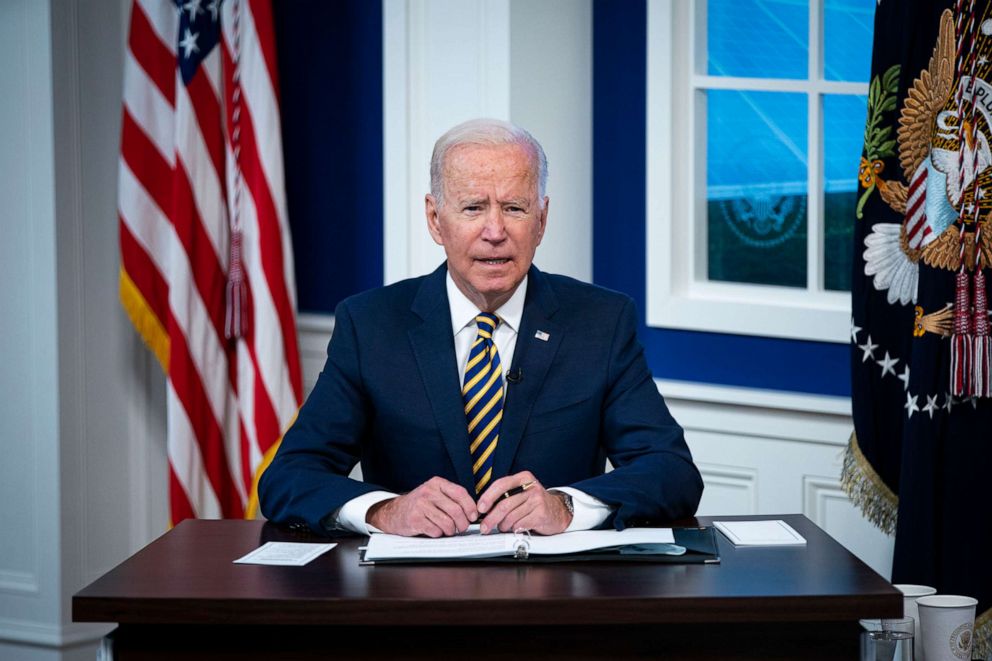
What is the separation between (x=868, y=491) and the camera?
306cm

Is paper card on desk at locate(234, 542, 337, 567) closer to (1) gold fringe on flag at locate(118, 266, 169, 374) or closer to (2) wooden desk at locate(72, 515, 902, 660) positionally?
(2) wooden desk at locate(72, 515, 902, 660)

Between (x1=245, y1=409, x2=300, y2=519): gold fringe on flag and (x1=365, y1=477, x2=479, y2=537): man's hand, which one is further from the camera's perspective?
(x1=245, y1=409, x2=300, y2=519): gold fringe on flag

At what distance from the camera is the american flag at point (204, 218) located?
4.15 metres

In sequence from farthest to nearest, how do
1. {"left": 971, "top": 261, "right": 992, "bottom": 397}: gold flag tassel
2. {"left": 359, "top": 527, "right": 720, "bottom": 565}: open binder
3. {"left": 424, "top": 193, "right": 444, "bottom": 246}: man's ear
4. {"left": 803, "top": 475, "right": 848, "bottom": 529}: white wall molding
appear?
{"left": 803, "top": 475, "right": 848, "bottom": 529}: white wall molding → {"left": 971, "top": 261, "right": 992, "bottom": 397}: gold flag tassel → {"left": 424, "top": 193, "right": 444, "bottom": 246}: man's ear → {"left": 359, "top": 527, "right": 720, "bottom": 565}: open binder

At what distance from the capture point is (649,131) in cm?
388

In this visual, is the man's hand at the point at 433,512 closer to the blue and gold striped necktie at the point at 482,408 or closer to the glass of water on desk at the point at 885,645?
the blue and gold striped necktie at the point at 482,408

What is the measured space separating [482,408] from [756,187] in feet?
5.63

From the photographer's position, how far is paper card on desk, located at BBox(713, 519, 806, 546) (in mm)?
2059

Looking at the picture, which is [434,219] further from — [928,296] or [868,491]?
[868,491]

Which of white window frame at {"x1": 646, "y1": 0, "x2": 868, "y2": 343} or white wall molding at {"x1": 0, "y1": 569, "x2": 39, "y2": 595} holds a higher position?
white window frame at {"x1": 646, "y1": 0, "x2": 868, "y2": 343}

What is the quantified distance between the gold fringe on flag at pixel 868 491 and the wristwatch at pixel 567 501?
115cm

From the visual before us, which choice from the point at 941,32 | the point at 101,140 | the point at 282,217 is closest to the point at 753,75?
the point at 941,32

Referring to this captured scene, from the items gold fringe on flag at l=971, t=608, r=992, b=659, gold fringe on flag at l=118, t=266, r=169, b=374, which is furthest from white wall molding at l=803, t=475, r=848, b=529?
gold fringe on flag at l=118, t=266, r=169, b=374

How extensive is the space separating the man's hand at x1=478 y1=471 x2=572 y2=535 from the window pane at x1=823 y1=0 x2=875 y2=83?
2030 mm
